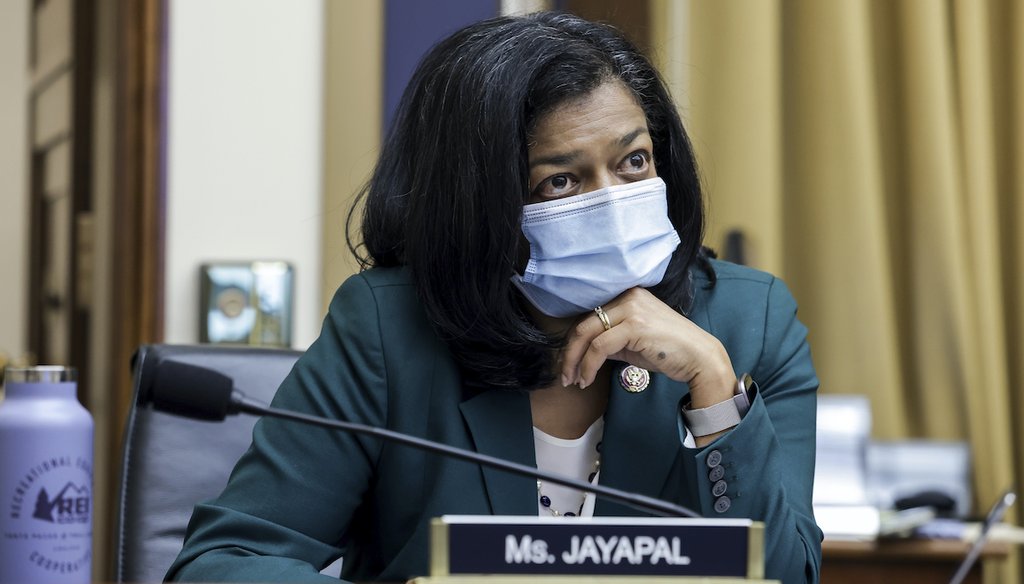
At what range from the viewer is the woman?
3.89ft

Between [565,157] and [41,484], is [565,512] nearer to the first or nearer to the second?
[565,157]

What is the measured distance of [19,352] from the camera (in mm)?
4242

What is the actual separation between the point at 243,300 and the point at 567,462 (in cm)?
100

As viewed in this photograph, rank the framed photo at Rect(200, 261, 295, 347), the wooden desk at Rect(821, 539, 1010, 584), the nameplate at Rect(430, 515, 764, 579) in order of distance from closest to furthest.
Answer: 1. the nameplate at Rect(430, 515, 764, 579)
2. the wooden desk at Rect(821, 539, 1010, 584)
3. the framed photo at Rect(200, 261, 295, 347)

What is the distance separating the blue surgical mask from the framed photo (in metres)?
0.95

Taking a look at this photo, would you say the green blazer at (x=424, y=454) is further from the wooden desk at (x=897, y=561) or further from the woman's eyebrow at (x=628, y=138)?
the wooden desk at (x=897, y=561)

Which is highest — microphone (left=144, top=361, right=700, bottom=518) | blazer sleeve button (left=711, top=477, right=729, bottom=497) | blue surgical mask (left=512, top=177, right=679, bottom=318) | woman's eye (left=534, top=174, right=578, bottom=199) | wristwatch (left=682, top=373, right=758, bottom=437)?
woman's eye (left=534, top=174, right=578, bottom=199)

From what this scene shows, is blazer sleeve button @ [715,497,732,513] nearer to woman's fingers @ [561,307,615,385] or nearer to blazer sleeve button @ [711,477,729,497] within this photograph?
blazer sleeve button @ [711,477,729,497]

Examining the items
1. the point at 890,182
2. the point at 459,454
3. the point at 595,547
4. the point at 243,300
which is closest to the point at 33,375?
the point at 459,454

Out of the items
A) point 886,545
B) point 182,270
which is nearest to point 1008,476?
point 886,545

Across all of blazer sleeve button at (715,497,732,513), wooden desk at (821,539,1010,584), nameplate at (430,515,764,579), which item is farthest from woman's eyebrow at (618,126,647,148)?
wooden desk at (821,539,1010,584)

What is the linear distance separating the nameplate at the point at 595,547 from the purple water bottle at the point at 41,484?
0.28m

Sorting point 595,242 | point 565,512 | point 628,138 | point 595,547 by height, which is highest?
point 628,138

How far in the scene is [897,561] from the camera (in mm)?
1759
